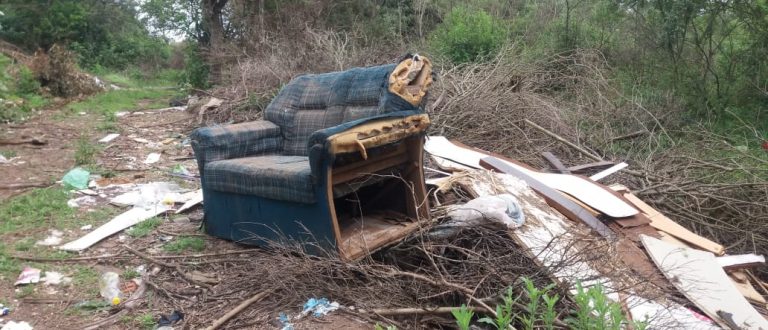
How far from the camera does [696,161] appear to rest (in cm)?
512

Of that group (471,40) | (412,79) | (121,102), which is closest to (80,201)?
(412,79)

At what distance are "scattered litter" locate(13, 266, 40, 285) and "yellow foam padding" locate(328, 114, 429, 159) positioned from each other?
6.51ft

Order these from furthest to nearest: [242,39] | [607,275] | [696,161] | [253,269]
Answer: [242,39], [696,161], [253,269], [607,275]

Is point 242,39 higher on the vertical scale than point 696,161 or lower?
higher

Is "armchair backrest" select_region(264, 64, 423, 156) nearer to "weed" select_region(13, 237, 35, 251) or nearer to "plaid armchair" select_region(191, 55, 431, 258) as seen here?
"plaid armchair" select_region(191, 55, 431, 258)

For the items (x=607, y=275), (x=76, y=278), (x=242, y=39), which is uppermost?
(x=242, y=39)

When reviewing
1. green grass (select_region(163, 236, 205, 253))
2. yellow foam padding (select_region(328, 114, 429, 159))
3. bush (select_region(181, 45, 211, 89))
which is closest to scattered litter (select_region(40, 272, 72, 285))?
green grass (select_region(163, 236, 205, 253))

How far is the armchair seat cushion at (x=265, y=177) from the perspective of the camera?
10.9 feet

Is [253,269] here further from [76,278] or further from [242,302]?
[76,278]

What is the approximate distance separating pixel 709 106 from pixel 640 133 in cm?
236

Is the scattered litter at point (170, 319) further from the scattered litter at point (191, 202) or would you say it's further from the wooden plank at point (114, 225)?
the scattered litter at point (191, 202)

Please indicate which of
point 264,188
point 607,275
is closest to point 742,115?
point 607,275

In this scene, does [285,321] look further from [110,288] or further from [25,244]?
[25,244]

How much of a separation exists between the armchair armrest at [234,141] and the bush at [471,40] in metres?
5.60
